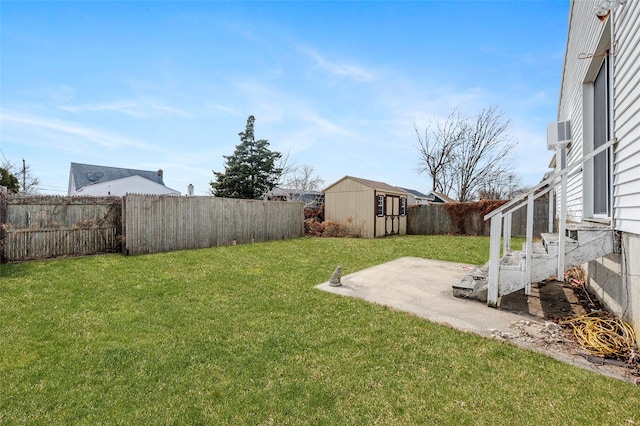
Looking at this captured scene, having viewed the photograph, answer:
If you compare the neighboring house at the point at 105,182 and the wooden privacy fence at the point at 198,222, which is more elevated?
the neighboring house at the point at 105,182

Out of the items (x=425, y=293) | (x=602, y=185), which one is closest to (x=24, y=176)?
(x=425, y=293)

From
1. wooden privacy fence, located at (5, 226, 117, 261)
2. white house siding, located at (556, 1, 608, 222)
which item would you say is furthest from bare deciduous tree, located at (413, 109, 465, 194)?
wooden privacy fence, located at (5, 226, 117, 261)

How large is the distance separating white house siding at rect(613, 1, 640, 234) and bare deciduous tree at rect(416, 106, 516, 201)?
2384cm

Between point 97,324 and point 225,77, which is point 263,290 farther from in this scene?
point 225,77

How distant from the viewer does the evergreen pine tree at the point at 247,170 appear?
20578 mm

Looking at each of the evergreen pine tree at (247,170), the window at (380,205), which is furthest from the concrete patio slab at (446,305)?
the evergreen pine tree at (247,170)

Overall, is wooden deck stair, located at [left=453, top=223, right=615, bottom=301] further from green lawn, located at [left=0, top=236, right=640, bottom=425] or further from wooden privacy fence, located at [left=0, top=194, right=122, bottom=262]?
wooden privacy fence, located at [left=0, top=194, right=122, bottom=262]

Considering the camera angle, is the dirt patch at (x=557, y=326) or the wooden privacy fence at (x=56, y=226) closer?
the dirt patch at (x=557, y=326)

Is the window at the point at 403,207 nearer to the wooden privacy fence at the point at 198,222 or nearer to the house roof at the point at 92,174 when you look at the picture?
the wooden privacy fence at the point at 198,222

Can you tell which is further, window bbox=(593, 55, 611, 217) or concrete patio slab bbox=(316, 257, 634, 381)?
window bbox=(593, 55, 611, 217)

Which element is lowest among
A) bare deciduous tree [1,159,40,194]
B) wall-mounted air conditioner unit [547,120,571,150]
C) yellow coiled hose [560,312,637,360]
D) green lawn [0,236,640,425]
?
green lawn [0,236,640,425]

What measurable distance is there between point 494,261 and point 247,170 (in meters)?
18.7

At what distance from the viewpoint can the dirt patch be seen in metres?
2.54

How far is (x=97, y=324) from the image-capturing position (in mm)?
3398
